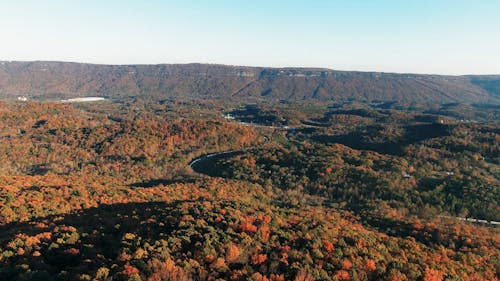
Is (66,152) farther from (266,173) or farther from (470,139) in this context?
(470,139)

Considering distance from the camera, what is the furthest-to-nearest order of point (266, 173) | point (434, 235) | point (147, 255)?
point (266, 173) < point (434, 235) < point (147, 255)

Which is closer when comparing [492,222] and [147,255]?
[147,255]

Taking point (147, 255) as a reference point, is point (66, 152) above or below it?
below

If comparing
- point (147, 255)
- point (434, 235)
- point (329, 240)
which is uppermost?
point (147, 255)

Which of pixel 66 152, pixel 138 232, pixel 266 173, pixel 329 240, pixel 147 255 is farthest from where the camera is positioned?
pixel 66 152

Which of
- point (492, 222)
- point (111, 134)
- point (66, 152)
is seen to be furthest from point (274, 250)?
point (111, 134)

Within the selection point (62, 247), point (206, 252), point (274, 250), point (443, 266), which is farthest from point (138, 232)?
point (443, 266)

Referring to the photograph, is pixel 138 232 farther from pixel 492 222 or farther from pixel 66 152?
pixel 66 152
